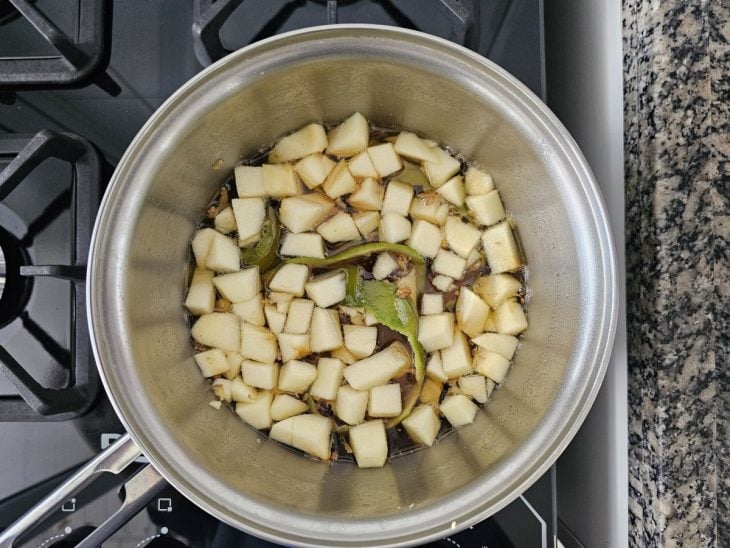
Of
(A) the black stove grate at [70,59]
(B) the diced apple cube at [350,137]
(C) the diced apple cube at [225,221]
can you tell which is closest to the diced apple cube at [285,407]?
(C) the diced apple cube at [225,221]

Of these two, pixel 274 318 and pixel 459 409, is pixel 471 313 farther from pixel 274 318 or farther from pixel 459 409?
pixel 274 318

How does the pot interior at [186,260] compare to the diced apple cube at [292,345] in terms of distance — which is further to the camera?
the diced apple cube at [292,345]

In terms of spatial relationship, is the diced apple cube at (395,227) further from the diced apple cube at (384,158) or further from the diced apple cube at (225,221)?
the diced apple cube at (225,221)

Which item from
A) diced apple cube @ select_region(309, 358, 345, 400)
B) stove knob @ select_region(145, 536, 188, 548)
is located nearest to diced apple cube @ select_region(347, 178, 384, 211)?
diced apple cube @ select_region(309, 358, 345, 400)

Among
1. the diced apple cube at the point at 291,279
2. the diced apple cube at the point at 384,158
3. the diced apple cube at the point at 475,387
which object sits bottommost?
the diced apple cube at the point at 475,387

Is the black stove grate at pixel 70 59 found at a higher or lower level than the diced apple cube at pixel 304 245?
higher

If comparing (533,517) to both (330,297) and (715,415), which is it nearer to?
(715,415)

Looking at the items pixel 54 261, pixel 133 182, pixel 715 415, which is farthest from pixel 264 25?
pixel 715 415
